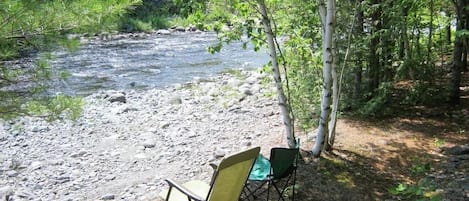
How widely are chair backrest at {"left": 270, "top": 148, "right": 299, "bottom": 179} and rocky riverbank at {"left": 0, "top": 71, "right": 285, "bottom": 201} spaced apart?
67.6 inches

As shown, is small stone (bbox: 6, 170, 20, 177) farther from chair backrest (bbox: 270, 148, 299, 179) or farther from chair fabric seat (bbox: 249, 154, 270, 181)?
chair backrest (bbox: 270, 148, 299, 179)

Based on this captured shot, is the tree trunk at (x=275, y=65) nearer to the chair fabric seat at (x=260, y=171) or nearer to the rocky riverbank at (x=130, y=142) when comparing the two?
the chair fabric seat at (x=260, y=171)

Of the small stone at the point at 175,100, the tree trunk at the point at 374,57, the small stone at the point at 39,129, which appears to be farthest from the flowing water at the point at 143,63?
the tree trunk at the point at 374,57

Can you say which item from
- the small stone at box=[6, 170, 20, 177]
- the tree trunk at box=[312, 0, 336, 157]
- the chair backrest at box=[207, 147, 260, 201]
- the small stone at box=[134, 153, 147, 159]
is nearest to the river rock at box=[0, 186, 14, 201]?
the small stone at box=[6, 170, 20, 177]

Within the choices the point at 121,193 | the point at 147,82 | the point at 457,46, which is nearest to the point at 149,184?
the point at 121,193

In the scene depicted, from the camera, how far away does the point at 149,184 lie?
6375mm

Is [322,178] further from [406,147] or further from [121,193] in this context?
[121,193]

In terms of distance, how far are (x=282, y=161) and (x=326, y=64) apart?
1350 millimetres

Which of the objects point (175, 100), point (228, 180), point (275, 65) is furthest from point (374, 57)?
point (175, 100)

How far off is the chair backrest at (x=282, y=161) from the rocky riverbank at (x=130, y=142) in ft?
5.63

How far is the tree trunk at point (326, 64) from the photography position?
189 inches

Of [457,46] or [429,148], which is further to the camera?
[457,46]

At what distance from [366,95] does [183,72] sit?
9.63m

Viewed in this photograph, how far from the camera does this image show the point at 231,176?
3.58 metres
